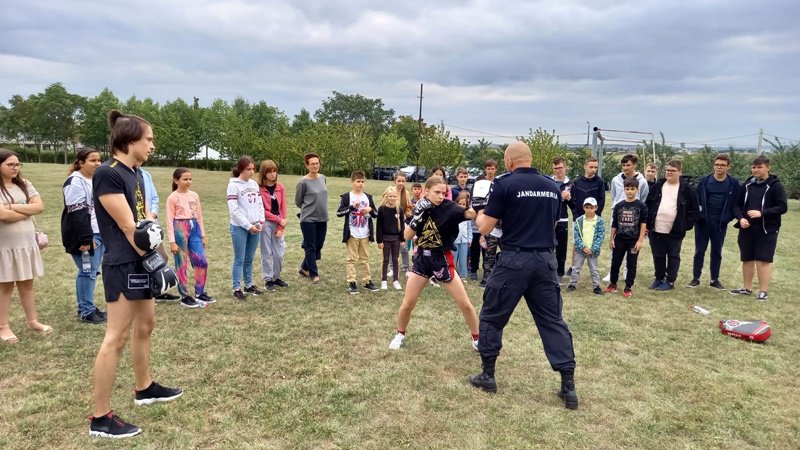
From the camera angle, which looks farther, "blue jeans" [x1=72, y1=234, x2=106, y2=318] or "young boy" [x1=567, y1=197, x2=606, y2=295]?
"young boy" [x1=567, y1=197, x2=606, y2=295]

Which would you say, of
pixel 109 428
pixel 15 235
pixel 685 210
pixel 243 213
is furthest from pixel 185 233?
pixel 685 210

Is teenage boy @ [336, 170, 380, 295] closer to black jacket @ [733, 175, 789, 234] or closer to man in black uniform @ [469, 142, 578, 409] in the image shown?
man in black uniform @ [469, 142, 578, 409]

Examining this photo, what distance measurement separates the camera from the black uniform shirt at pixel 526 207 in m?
3.90

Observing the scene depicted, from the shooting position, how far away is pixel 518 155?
13.3ft

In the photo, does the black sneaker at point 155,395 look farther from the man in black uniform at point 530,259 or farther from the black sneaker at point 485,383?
the man in black uniform at point 530,259

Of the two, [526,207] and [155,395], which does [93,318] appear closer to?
[155,395]

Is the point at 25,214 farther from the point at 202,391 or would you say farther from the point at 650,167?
the point at 650,167

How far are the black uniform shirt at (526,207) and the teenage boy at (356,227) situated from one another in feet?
11.9

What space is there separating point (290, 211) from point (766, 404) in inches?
612

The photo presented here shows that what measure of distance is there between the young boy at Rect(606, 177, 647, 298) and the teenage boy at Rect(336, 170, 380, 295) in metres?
3.80

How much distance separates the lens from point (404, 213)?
7.77m

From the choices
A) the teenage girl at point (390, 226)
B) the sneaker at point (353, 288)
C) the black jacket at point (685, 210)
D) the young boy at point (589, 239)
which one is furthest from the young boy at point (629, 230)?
the sneaker at point (353, 288)

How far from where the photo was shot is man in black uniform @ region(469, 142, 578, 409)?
3.90 meters

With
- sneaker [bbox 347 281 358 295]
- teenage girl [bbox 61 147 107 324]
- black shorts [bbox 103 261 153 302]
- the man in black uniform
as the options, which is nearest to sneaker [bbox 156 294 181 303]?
teenage girl [bbox 61 147 107 324]
